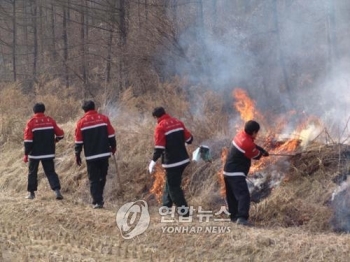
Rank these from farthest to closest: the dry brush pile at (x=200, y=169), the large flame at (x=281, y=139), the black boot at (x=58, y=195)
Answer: the black boot at (x=58, y=195)
the large flame at (x=281, y=139)
the dry brush pile at (x=200, y=169)

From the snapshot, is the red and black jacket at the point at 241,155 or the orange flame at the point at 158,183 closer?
the red and black jacket at the point at 241,155

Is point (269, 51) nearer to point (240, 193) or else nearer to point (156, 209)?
point (156, 209)

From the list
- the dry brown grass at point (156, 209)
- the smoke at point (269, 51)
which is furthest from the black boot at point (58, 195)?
the smoke at point (269, 51)

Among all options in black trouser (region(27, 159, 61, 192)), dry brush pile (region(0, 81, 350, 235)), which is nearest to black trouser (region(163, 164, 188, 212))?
dry brush pile (region(0, 81, 350, 235))

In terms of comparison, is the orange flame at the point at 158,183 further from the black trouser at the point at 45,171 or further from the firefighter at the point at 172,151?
the black trouser at the point at 45,171

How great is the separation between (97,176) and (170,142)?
172cm

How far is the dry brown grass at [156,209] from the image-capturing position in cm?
685

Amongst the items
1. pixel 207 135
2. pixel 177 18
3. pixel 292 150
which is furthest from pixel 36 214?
pixel 177 18

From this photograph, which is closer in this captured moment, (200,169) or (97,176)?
(97,176)

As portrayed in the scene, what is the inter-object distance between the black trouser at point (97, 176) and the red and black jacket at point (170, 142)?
1405 millimetres

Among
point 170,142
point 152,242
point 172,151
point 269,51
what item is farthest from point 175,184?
point 269,51

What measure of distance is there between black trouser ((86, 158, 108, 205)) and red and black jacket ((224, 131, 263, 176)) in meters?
2.49

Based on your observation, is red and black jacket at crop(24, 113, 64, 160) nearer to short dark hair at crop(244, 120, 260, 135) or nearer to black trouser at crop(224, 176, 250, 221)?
black trouser at crop(224, 176, 250, 221)

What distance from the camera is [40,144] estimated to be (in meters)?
9.81
